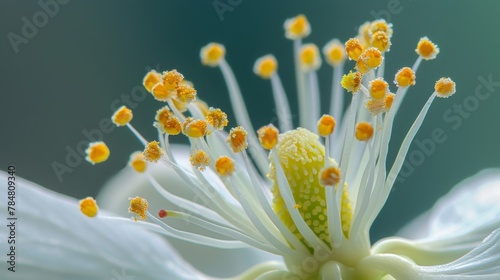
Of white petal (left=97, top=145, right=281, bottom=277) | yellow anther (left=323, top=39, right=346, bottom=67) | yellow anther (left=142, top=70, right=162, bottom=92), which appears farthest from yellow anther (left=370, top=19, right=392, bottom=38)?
white petal (left=97, top=145, right=281, bottom=277)

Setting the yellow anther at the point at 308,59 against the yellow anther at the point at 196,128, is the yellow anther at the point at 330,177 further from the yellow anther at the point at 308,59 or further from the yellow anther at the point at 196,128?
the yellow anther at the point at 308,59

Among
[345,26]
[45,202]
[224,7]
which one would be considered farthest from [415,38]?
[45,202]

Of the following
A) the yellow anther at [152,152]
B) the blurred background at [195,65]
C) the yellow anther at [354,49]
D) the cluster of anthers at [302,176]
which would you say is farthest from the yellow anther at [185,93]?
the blurred background at [195,65]

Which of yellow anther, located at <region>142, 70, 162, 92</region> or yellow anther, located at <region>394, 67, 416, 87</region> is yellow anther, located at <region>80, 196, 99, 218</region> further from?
yellow anther, located at <region>394, 67, 416, 87</region>

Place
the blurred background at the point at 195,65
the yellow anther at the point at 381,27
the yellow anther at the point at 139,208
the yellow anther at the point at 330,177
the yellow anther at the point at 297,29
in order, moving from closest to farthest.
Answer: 1. the yellow anther at the point at 330,177
2. the yellow anther at the point at 139,208
3. the yellow anther at the point at 381,27
4. the yellow anther at the point at 297,29
5. the blurred background at the point at 195,65

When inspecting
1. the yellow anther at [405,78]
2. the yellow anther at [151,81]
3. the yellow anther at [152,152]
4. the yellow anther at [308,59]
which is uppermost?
the yellow anther at [308,59]

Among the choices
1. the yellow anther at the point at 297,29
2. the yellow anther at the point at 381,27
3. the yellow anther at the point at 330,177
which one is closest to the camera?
the yellow anther at the point at 330,177
